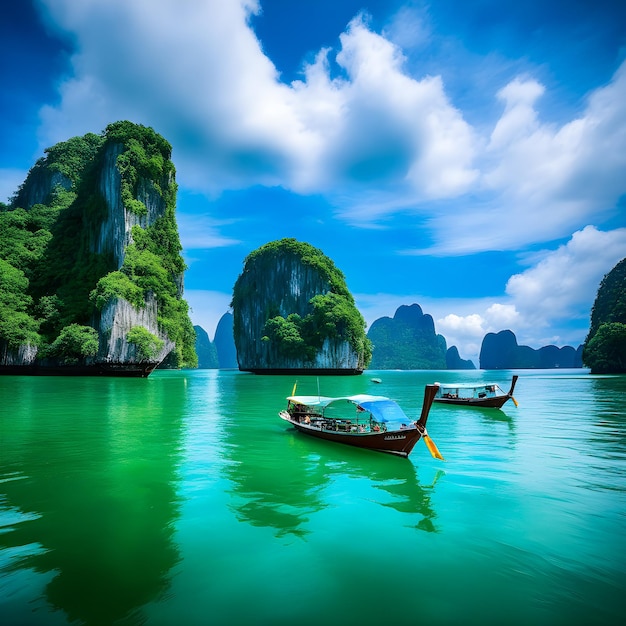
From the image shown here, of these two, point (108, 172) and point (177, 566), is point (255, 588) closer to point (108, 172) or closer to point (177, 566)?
point (177, 566)

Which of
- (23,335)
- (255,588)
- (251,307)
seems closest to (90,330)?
(23,335)

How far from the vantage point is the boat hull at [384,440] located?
11.9m

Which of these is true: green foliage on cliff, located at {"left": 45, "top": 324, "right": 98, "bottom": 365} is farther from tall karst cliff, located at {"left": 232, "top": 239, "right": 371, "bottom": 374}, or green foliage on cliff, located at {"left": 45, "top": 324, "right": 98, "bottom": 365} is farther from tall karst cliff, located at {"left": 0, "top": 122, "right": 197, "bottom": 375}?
tall karst cliff, located at {"left": 232, "top": 239, "right": 371, "bottom": 374}

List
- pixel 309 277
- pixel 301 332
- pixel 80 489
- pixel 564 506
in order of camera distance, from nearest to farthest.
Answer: pixel 564 506 → pixel 80 489 → pixel 301 332 → pixel 309 277

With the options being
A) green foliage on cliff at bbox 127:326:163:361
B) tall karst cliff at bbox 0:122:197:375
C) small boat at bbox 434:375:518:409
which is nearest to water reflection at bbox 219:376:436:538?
small boat at bbox 434:375:518:409

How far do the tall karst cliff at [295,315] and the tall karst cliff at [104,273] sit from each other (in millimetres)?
21041

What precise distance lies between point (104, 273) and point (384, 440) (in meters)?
57.8

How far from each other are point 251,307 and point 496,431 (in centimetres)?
8575

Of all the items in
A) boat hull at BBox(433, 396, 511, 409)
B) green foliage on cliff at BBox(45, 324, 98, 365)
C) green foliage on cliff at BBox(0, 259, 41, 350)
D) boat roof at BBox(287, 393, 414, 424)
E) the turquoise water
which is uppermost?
green foliage on cliff at BBox(0, 259, 41, 350)

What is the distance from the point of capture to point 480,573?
5.62 meters

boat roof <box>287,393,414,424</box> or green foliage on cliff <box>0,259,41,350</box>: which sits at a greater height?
green foliage on cliff <box>0,259,41,350</box>

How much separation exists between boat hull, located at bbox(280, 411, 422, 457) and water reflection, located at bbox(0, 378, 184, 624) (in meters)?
5.48

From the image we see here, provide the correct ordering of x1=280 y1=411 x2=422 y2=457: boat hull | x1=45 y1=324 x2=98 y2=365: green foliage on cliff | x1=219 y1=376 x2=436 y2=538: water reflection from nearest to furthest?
x1=219 y1=376 x2=436 y2=538: water reflection < x1=280 y1=411 x2=422 y2=457: boat hull < x1=45 y1=324 x2=98 y2=365: green foliage on cliff

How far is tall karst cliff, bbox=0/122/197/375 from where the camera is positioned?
171 ft
